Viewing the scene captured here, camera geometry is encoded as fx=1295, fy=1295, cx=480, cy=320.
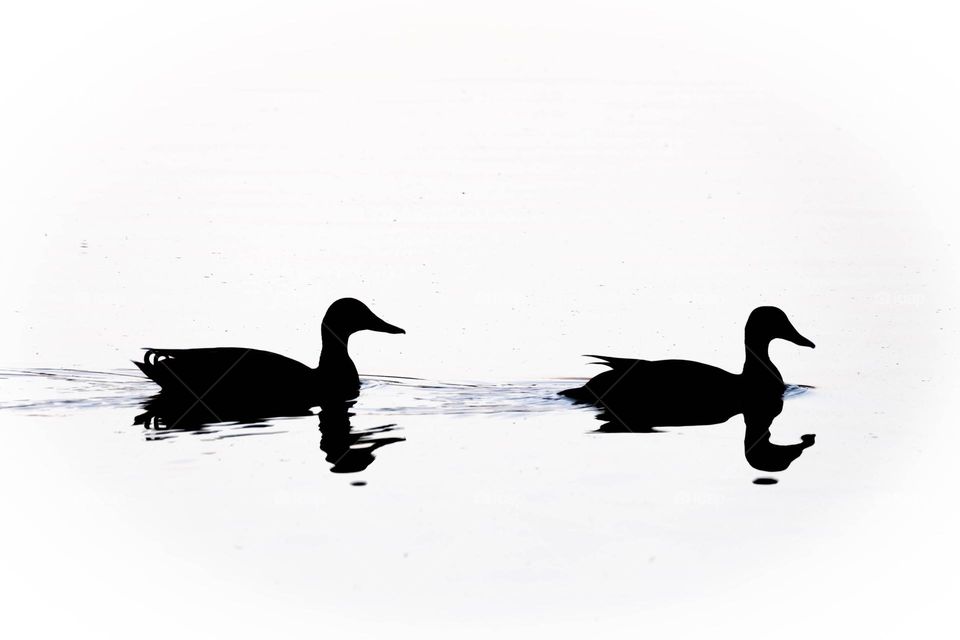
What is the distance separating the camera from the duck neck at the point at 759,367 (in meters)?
12.7

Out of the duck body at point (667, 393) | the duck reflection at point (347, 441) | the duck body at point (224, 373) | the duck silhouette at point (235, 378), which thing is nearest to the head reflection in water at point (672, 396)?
the duck body at point (667, 393)

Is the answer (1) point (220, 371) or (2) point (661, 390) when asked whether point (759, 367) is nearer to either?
(2) point (661, 390)

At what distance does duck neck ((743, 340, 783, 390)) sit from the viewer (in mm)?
12719

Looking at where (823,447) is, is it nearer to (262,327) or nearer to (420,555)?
(420,555)

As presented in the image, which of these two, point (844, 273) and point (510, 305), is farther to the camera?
point (844, 273)

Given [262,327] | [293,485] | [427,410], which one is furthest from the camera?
[262,327]

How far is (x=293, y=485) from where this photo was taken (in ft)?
30.8

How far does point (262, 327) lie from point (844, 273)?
7.99 metres

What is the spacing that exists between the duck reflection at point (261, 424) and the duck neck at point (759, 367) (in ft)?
12.3

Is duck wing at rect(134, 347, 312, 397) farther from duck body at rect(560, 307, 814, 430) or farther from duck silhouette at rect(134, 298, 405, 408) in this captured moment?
duck body at rect(560, 307, 814, 430)

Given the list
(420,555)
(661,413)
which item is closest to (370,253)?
(661,413)

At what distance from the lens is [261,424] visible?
37.0 ft

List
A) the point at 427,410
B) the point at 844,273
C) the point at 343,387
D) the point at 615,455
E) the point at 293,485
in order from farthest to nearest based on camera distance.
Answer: the point at 844,273 < the point at 343,387 < the point at 427,410 < the point at 615,455 < the point at 293,485

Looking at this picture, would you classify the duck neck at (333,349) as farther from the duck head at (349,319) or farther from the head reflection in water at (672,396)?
the head reflection in water at (672,396)
